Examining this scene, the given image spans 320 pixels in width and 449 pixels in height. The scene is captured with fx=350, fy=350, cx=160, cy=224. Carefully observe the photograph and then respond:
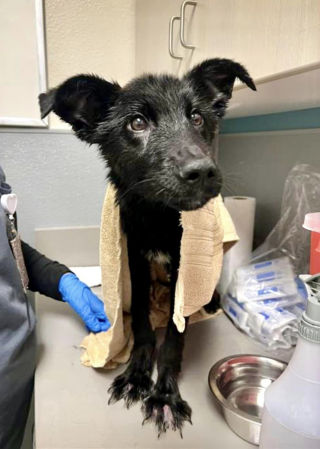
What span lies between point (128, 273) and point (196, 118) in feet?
1.38

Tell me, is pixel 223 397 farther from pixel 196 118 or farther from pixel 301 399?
pixel 196 118

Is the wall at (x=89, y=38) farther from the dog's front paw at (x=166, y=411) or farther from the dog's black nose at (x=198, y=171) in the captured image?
the dog's front paw at (x=166, y=411)

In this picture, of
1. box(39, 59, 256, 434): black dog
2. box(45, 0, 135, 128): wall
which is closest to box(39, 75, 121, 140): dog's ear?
box(39, 59, 256, 434): black dog

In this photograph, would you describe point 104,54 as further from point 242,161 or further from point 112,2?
point 242,161

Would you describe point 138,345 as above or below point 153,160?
below

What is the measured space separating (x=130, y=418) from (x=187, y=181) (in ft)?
1.55

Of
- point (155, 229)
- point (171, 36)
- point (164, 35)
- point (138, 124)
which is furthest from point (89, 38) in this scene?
point (155, 229)

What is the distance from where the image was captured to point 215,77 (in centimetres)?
82

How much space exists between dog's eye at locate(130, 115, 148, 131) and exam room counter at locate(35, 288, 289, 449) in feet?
1.86

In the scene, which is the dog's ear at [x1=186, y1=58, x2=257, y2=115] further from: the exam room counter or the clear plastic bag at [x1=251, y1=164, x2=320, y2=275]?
the exam room counter

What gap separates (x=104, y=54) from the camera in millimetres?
1607

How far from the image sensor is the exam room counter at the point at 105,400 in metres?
0.63

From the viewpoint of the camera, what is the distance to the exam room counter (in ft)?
2.05

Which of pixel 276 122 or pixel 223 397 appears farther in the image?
pixel 276 122
